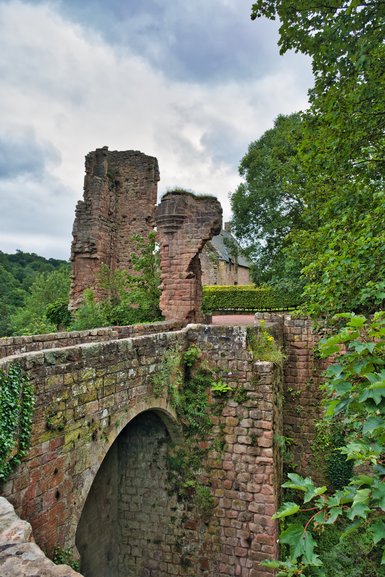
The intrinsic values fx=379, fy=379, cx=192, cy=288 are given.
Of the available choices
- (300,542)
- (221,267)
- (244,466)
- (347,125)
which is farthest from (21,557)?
(221,267)

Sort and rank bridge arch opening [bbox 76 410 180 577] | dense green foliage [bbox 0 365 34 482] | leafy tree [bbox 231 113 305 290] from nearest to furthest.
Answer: dense green foliage [bbox 0 365 34 482], bridge arch opening [bbox 76 410 180 577], leafy tree [bbox 231 113 305 290]

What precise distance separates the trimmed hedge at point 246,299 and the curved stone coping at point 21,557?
19.5 meters

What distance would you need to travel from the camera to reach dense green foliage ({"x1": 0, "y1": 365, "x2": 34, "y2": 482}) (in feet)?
10.2

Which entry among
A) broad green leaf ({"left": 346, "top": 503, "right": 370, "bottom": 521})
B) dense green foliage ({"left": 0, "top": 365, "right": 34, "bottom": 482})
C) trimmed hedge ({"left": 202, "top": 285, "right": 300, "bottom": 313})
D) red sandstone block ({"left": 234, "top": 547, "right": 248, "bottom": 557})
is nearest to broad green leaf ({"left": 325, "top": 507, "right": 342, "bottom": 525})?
broad green leaf ({"left": 346, "top": 503, "right": 370, "bottom": 521})

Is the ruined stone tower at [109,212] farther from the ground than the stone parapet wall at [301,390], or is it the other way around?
the ruined stone tower at [109,212]

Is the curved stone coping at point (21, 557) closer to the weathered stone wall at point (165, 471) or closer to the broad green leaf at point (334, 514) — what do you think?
the broad green leaf at point (334, 514)

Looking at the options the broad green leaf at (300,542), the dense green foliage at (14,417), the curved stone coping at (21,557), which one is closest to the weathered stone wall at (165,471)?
the dense green foliage at (14,417)

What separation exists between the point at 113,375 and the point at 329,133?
5.94m

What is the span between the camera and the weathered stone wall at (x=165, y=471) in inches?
187

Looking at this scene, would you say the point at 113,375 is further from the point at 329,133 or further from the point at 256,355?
the point at 329,133

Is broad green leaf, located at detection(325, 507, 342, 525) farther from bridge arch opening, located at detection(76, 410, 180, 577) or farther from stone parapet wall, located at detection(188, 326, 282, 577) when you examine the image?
bridge arch opening, located at detection(76, 410, 180, 577)

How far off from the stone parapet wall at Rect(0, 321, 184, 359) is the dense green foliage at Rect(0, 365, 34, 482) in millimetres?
3130

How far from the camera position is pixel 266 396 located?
21.6 ft

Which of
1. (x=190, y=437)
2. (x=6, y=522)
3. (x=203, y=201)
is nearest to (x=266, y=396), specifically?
(x=190, y=437)
